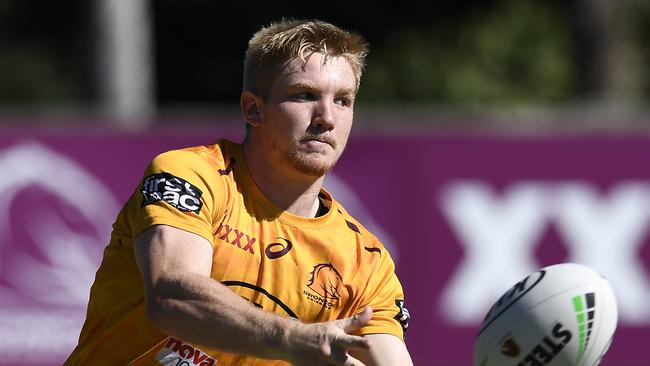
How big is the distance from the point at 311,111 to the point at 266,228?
0.53 metres

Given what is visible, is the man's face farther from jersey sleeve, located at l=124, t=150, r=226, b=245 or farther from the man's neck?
jersey sleeve, located at l=124, t=150, r=226, b=245

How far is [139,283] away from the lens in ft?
17.5

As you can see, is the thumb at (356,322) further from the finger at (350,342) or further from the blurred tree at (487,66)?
the blurred tree at (487,66)

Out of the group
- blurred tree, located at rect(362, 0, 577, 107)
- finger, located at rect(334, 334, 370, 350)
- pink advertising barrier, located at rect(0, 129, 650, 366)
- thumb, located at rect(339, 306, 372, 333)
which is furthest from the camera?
blurred tree, located at rect(362, 0, 577, 107)

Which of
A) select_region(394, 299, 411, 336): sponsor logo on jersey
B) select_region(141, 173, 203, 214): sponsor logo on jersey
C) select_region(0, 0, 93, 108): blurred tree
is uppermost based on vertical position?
select_region(141, 173, 203, 214): sponsor logo on jersey

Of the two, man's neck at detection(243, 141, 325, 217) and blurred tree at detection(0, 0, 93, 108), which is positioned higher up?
man's neck at detection(243, 141, 325, 217)

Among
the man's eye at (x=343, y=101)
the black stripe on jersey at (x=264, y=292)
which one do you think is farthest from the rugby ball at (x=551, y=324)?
the man's eye at (x=343, y=101)

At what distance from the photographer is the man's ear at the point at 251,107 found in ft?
18.0

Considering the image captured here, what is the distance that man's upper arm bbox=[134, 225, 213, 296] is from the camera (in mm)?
4848

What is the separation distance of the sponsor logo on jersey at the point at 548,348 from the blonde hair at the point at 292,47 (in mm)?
1306

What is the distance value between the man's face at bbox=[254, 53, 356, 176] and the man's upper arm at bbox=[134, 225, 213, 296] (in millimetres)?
590

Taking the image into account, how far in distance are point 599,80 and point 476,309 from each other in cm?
594

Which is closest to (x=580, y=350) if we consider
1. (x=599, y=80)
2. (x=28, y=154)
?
(x=28, y=154)

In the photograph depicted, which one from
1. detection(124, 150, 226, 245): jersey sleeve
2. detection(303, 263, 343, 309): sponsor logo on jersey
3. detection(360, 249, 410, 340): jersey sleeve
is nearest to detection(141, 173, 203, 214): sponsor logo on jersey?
detection(124, 150, 226, 245): jersey sleeve
